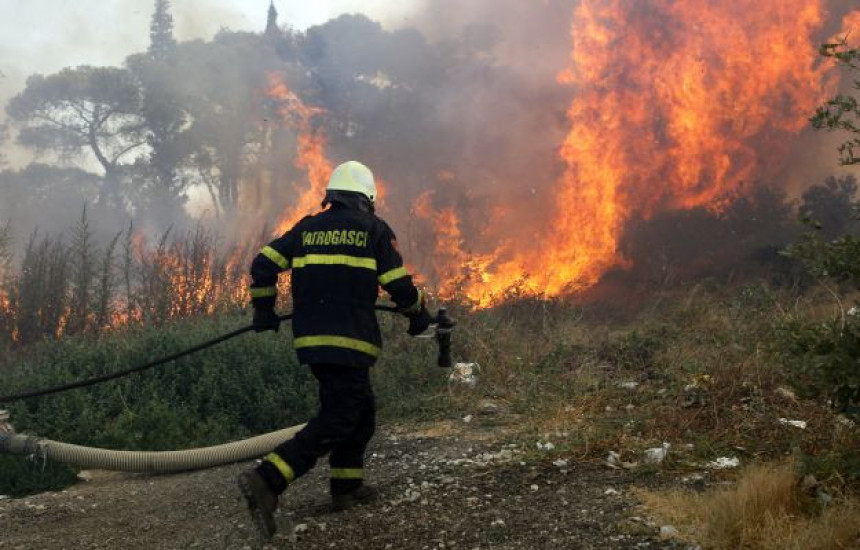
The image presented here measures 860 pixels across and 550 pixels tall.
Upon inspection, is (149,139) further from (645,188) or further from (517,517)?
(517,517)

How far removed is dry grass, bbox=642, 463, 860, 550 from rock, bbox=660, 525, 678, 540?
0.04 m

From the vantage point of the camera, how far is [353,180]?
4.36 meters

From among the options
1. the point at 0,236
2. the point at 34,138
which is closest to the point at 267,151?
the point at 34,138

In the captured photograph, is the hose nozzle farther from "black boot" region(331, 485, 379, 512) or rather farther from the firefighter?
"black boot" region(331, 485, 379, 512)

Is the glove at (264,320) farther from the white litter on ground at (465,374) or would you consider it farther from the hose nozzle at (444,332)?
the white litter on ground at (465,374)

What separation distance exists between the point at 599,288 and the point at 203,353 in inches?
317

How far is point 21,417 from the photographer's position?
19.7 feet

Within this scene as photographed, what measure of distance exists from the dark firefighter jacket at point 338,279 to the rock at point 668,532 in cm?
171

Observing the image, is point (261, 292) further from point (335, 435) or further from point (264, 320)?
point (335, 435)

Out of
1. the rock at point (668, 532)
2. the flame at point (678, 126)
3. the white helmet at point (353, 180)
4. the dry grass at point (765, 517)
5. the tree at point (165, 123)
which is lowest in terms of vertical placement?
the rock at point (668, 532)

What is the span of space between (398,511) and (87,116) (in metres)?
26.5

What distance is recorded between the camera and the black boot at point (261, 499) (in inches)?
147

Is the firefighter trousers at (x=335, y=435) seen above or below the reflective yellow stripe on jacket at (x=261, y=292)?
below

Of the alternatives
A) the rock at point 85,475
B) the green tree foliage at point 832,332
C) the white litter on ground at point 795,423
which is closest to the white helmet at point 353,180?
the green tree foliage at point 832,332
